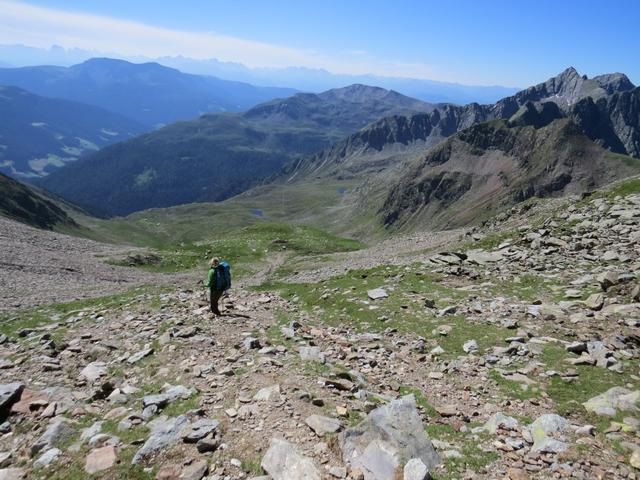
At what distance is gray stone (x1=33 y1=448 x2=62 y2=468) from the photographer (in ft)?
33.8

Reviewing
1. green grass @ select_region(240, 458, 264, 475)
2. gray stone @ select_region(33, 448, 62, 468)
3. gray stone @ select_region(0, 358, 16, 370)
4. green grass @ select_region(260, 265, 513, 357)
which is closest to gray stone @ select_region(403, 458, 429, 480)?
green grass @ select_region(240, 458, 264, 475)

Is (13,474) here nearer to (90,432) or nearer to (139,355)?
(90,432)

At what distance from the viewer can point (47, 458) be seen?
10.5 m

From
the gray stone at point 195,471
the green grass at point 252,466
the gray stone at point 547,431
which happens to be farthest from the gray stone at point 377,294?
the gray stone at point 195,471

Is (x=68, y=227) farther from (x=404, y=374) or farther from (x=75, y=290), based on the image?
(x=404, y=374)

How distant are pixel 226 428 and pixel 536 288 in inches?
741

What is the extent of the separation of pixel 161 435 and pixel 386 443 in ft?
17.9

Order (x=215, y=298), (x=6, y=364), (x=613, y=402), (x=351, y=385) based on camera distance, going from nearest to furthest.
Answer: (x=613, y=402)
(x=351, y=385)
(x=6, y=364)
(x=215, y=298)

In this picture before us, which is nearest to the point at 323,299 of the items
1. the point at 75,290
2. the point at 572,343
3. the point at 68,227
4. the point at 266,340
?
the point at 266,340

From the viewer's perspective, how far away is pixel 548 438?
1020 cm

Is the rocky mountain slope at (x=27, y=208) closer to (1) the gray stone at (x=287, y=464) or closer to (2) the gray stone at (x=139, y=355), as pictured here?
(2) the gray stone at (x=139, y=355)

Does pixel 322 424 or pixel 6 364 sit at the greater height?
pixel 322 424

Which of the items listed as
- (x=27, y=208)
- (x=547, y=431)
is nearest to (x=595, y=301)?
(x=547, y=431)

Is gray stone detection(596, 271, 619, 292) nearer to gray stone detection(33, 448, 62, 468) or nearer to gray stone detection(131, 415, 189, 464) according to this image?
gray stone detection(131, 415, 189, 464)
